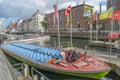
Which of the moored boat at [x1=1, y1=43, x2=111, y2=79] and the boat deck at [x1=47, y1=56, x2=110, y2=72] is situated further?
the boat deck at [x1=47, y1=56, x2=110, y2=72]

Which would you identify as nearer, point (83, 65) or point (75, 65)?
point (83, 65)

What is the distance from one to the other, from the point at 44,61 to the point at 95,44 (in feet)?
62.7

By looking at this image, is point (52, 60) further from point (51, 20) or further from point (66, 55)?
point (51, 20)

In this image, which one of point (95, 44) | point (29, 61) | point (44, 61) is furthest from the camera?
point (95, 44)

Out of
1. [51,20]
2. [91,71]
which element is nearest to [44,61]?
[91,71]

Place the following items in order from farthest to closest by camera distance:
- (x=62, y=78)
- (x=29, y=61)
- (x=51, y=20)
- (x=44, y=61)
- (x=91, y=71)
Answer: (x=51, y=20) < (x=29, y=61) < (x=44, y=61) < (x=62, y=78) < (x=91, y=71)

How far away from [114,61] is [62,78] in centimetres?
521

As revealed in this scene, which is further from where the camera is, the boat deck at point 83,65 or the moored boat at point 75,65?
the boat deck at point 83,65

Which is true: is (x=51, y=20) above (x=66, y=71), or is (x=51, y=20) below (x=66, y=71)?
above

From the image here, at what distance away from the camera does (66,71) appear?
15680 mm

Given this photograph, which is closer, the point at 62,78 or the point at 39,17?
the point at 62,78

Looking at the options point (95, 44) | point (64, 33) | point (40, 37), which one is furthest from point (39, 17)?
point (95, 44)

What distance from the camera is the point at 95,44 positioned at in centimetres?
3556

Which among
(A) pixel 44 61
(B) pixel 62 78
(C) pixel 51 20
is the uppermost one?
(C) pixel 51 20
